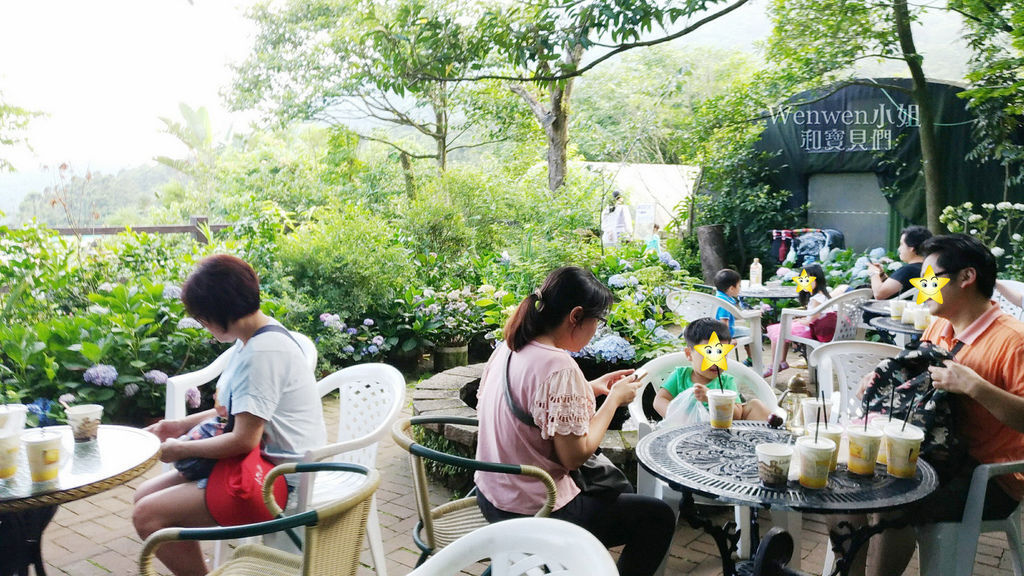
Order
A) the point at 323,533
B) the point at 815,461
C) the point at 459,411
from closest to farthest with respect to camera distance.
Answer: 1. the point at 323,533
2. the point at 815,461
3. the point at 459,411

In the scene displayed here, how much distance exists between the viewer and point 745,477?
6.41ft

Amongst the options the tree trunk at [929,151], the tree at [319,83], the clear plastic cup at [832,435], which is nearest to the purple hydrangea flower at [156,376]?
the clear plastic cup at [832,435]

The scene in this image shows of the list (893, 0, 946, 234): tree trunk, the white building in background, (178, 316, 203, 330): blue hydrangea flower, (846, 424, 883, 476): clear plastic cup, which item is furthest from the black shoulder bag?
the white building in background

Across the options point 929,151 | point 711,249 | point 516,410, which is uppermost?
point 929,151

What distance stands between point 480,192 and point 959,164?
6099mm

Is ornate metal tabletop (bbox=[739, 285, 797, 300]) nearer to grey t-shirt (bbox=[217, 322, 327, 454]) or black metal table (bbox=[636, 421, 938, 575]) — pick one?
black metal table (bbox=[636, 421, 938, 575])

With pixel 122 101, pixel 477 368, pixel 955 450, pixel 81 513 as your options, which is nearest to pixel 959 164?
pixel 477 368

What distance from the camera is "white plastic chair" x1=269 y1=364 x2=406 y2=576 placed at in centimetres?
236

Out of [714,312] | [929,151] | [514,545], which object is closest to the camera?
[514,545]

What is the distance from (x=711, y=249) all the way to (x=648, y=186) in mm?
8859

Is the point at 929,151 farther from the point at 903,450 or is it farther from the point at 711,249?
the point at 903,450

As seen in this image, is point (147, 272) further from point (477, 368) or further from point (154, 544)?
point (154, 544)

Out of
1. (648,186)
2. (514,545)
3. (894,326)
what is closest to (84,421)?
(514,545)

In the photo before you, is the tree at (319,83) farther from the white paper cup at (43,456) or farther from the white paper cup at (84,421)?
the white paper cup at (43,456)
